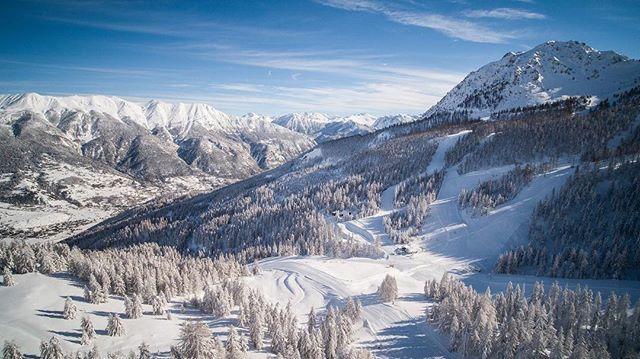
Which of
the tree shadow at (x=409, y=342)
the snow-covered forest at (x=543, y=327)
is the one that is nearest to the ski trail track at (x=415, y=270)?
the tree shadow at (x=409, y=342)

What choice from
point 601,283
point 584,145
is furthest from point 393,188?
point 601,283

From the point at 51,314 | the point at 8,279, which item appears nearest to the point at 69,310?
the point at 51,314

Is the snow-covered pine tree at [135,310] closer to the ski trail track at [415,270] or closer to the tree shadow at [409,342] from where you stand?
the ski trail track at [415,270]

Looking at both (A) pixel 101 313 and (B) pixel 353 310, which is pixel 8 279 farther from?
(B) pixel 353 310

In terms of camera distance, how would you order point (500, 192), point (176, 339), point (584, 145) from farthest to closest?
point (584, 145) → point (500, 192) → point (176, 339)

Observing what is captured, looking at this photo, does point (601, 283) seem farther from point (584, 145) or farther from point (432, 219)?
point (584, 145)

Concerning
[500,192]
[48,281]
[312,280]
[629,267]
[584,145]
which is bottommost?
[312,280]

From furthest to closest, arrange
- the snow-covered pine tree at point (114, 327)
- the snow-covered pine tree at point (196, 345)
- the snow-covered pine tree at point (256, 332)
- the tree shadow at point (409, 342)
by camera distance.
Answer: the tree shadow at point (409, 342) < the snow-covered pine tree at point (256, 332) < the snow-covered pine tree at point (114, 327) < the snow-covered pine tree at point (196, 345)
